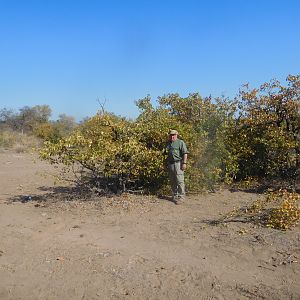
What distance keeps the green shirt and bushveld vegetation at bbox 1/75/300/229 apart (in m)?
0.33

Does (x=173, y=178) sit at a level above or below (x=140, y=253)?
above

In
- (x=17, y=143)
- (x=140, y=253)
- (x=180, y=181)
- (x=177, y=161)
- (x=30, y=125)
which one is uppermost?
(x=30, y=125)

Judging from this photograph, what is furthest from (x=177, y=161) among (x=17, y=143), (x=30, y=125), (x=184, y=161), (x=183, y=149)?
(x=30, y=125)

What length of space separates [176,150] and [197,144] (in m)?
1.01

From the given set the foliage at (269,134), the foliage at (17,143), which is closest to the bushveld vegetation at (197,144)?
the foliage at (269,134)

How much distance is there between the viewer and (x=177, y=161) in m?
9.42

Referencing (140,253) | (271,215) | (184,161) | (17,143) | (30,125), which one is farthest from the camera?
(30,125)

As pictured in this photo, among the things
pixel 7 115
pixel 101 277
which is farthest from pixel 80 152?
pixel 7 115

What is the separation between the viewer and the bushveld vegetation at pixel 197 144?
933cm

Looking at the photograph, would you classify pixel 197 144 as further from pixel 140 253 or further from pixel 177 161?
pixel 140 253

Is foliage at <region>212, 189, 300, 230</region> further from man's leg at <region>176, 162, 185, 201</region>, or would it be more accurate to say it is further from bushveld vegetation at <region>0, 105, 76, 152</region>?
bushveld vegetation at <region>0, 105, 76, 152</region>

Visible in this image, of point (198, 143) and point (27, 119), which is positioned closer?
point (198, 143)

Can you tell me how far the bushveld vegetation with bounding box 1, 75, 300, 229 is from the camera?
9328 millimetres

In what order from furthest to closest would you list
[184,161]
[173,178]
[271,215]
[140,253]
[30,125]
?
[30,125], [173,178], [184,161], [271,215], [140,253]
